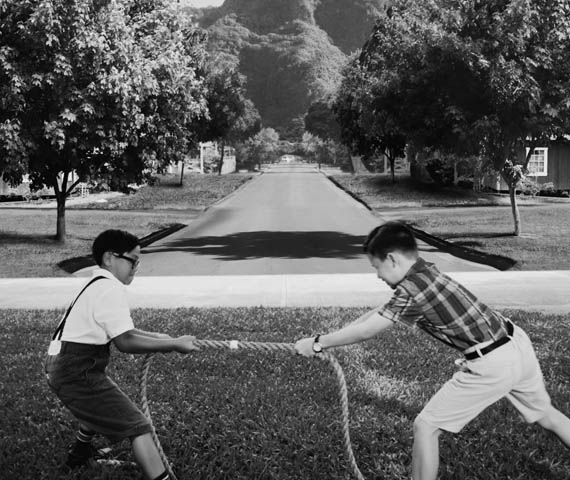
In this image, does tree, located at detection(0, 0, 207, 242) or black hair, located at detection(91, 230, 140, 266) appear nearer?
black hair, located at detection(91, 230, 140, 266)

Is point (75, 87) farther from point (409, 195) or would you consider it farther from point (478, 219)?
point (409, 195)

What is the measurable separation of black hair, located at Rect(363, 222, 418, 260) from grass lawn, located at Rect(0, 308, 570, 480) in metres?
1.74

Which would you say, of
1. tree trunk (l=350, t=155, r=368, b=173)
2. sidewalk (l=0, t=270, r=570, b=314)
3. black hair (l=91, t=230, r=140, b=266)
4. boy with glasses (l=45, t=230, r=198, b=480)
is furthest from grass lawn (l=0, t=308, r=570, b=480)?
tree trunk (l=350, t=155, r=368, b=173)

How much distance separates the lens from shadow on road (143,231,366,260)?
19.3 meters

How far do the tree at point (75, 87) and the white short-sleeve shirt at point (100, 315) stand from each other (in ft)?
47.9

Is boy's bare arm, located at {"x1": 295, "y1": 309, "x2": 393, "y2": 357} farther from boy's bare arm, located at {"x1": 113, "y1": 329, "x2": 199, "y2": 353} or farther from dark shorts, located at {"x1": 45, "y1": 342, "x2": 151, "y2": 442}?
dark shorts, located at {"x1": 45, "y1": 342, "x2": 151, "y2": 442}

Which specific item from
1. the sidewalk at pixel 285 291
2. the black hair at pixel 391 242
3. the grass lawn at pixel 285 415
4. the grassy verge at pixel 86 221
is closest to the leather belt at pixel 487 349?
the black hair at pixel 391 242

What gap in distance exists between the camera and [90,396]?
4.19 metres

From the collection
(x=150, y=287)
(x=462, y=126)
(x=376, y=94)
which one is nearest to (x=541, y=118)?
(x=462, y=126)

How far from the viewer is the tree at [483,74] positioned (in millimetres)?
17812

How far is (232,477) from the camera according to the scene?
16.0 feet

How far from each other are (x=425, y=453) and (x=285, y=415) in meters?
2.20

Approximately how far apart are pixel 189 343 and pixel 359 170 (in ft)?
259

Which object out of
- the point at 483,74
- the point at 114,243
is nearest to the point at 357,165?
the point at 483,74
